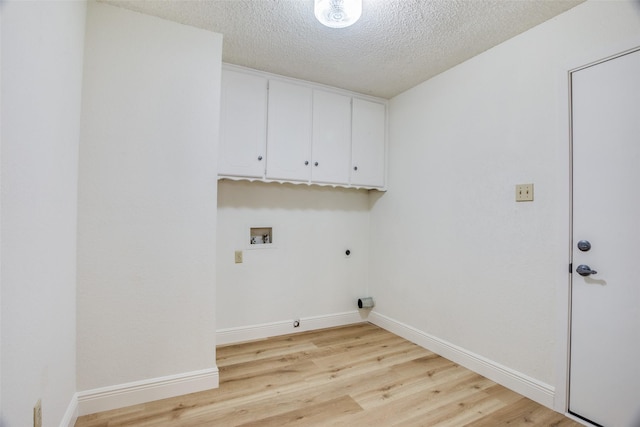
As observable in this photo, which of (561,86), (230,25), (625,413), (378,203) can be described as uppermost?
(230,25)

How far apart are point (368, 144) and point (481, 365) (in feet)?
7.05

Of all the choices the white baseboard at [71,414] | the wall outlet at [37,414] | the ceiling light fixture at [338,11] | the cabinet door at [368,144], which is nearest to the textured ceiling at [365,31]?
the ceiling light fixture at [338,11]

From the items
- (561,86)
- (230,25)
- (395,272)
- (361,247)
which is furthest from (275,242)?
(561,86)

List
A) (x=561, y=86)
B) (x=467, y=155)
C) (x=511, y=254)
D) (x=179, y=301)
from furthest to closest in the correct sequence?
(x=467, y=155) < (x=511, y=254) < (x=179, y=301) < (x=561, y=86)

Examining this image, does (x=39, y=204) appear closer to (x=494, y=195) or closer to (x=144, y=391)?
(x=144, y=391)

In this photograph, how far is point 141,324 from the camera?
1.84 m

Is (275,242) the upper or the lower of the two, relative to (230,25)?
lower

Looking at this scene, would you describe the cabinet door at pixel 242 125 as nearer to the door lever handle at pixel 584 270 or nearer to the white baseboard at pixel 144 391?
the white baseboard at pixel 144 391

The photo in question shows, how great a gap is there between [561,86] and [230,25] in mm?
2089

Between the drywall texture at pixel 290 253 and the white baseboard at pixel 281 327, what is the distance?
5 cm

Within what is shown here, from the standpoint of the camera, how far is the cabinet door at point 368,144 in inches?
121

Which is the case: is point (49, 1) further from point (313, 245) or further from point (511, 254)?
point (511, 254)

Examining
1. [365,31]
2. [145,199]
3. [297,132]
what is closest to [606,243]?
[365,31]

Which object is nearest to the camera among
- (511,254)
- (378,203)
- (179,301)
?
(179,301)
